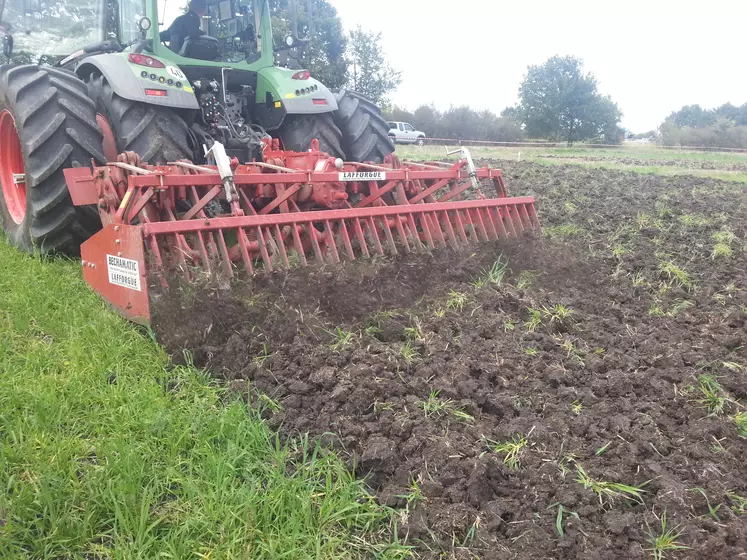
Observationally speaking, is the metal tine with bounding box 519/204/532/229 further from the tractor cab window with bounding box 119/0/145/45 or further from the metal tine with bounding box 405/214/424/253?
the tractor cab window with bounding box 119/0/145/45

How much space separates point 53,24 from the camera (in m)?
4.98

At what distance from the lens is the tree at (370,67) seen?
121 ft

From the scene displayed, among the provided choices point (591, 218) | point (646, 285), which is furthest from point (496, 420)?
point (591, 218)

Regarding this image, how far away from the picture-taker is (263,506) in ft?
5.92

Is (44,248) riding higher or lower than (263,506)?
higher

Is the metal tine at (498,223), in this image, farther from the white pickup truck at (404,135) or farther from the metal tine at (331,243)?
the white pickup truck at (404,135)

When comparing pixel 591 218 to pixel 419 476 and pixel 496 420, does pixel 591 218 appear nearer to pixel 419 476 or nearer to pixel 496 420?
pixel 496 420

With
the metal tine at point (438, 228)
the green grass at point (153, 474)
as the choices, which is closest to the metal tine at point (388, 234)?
the metal tine at point (438, 228)

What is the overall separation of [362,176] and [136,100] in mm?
1540

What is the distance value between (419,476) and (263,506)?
481 millimetres

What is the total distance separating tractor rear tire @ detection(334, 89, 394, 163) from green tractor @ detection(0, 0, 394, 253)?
0.04 ft

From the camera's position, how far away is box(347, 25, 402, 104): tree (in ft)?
121

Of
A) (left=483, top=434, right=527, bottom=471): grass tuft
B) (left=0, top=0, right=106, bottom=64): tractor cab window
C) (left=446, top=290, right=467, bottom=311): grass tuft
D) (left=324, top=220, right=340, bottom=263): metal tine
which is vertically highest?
(left=0, top=0, right=106, bottom=64): tractor cab window

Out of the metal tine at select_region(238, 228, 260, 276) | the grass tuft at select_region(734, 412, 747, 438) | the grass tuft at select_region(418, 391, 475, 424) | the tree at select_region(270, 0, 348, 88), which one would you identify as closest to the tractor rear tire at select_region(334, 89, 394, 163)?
the metal tine at select_region(238, 228, 260, 276)
